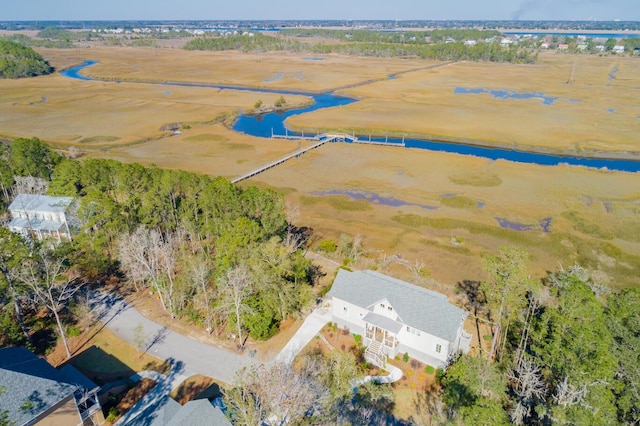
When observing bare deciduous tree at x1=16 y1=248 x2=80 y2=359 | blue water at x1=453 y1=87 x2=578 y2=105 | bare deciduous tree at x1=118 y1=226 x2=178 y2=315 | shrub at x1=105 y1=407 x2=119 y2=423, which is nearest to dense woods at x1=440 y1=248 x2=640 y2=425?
shrub at x1=105 y1=407 x2=119 y2=423

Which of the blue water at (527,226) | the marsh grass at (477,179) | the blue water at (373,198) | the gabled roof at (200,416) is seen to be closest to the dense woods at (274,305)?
the gabled roof at (200,416)

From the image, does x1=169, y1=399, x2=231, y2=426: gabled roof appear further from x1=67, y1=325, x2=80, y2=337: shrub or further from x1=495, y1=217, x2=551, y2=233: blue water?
x1=495, y1=217, x2=551, y2=233: blue water

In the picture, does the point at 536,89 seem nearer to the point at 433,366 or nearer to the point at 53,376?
the point at 433,366

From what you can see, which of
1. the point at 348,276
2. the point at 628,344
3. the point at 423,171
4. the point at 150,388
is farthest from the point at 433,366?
the point at 423,171

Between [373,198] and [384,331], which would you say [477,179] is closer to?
[373,198]

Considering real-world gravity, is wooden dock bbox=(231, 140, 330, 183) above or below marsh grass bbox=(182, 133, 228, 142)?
below
